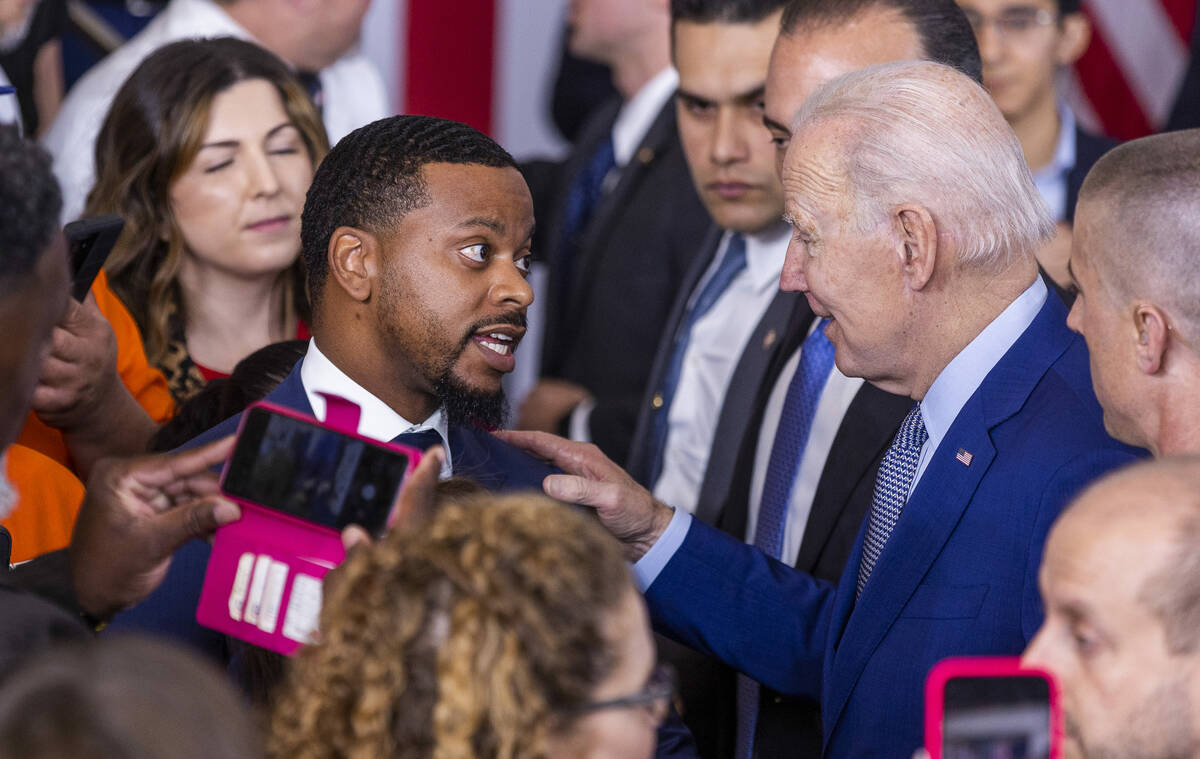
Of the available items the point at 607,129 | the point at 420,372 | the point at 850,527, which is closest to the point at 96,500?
the point at 420,372

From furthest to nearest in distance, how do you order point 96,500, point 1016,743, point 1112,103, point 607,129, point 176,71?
point 1112,103 < point 607,129 < point 176,71 < point 96,500 < point 1016,743

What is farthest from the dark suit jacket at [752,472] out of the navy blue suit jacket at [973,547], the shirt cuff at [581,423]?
the shirt cuff at [581,423]

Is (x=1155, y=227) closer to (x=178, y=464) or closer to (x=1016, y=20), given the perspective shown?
(x=178, y=464)

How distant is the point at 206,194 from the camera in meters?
2.88

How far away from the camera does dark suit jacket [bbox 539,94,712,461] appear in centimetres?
374

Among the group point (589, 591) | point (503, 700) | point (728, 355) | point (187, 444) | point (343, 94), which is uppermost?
point (343, 94)

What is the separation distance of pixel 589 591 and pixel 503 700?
0.12 m

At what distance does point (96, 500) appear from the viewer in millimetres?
1596

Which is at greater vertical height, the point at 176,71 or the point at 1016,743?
the point at 176,71

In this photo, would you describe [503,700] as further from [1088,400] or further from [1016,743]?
[1088,400]

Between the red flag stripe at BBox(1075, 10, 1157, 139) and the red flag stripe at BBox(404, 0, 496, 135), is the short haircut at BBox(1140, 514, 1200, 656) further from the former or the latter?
the red flag stripe at BBox(404, 0, 496, 135)

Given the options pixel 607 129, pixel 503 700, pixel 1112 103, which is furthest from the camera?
pixel 1112 103

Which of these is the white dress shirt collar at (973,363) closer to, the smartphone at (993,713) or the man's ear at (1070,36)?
the smartphone at (993,713)

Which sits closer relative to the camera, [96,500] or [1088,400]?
[96,500]
